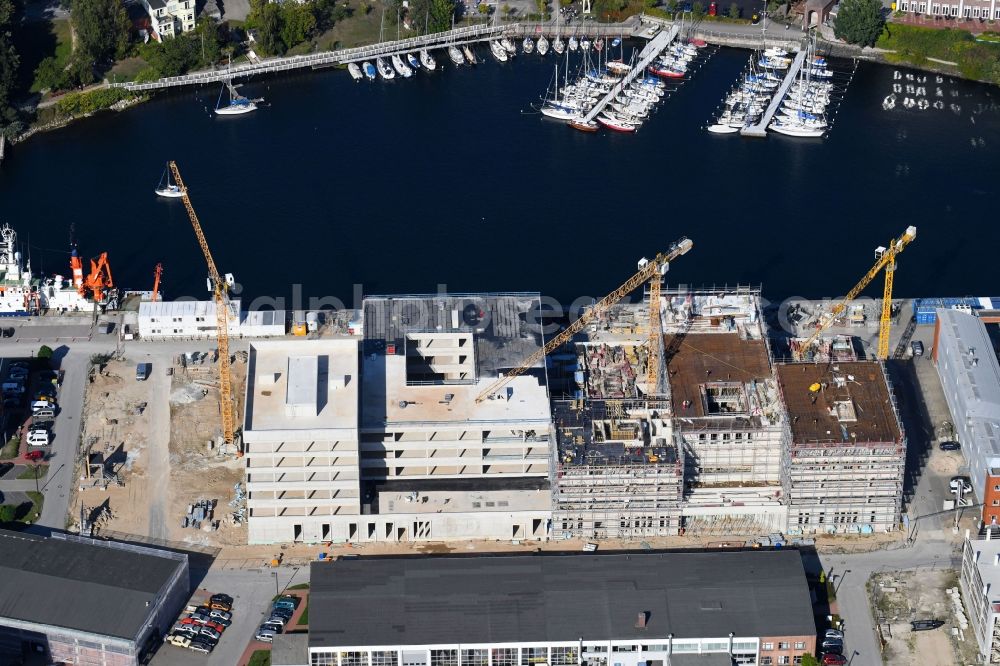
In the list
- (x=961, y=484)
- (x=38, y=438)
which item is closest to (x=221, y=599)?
(x=38, y=438)

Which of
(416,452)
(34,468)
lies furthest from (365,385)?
(34,468)

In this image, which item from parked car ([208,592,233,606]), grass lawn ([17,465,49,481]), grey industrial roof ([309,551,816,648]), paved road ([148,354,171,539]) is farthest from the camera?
grass lawn ([17,465,49,481])

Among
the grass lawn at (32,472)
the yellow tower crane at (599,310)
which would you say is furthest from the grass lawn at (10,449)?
the yellow tower crane at (599,310)

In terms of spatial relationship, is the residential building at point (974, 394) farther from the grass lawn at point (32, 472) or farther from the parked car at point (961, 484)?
the grass lawn at point (32, 472)

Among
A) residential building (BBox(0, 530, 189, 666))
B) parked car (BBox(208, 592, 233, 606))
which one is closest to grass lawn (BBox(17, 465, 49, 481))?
residential building (BBox(0, 530, 189, 666))

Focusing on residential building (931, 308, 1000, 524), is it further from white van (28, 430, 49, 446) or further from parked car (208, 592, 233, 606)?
white van (28, 430, 49, 446)

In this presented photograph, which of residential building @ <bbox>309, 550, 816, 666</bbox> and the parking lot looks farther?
the parking lot
